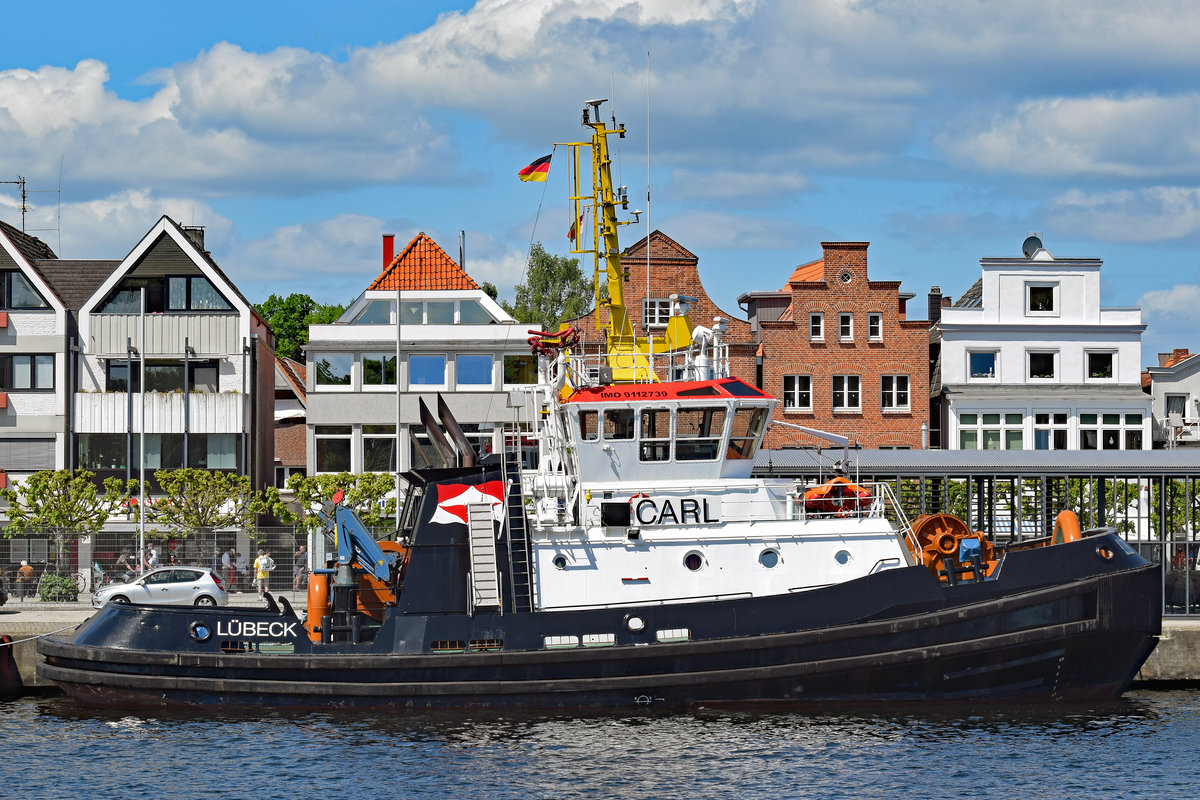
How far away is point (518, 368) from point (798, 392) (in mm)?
8817

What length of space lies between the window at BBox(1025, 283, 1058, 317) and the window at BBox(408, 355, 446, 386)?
725 inches

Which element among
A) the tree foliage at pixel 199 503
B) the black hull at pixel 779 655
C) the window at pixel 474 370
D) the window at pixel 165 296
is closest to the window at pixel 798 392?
the window at pixel 474 370

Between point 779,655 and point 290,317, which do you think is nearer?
point 779,655

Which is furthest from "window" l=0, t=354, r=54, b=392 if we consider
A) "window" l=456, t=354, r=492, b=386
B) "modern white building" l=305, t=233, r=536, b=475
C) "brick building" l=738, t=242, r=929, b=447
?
"brick building" l=738, t=242, r=929, b=447

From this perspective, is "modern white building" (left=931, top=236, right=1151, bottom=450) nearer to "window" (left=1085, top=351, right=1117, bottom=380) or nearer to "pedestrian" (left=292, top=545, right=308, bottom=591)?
"window" (left=1085, top=351, right=1117, bottom=380)

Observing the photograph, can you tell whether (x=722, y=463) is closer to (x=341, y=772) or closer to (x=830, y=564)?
(x=830, y=564)

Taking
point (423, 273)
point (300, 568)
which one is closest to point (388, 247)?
point (423, 273)

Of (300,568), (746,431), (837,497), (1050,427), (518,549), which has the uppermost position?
(1050,427)

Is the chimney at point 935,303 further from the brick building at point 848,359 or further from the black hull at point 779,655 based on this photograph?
the black hull at point 779,655

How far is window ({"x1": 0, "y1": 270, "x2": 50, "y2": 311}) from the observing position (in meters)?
42.4

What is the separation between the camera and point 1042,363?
4544cm

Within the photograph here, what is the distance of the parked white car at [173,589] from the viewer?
92.6ft

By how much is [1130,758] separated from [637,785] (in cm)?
660

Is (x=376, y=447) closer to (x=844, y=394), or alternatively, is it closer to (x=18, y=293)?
(x=18, y=293)
